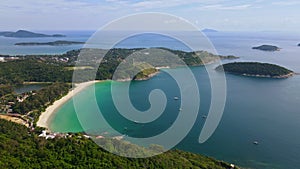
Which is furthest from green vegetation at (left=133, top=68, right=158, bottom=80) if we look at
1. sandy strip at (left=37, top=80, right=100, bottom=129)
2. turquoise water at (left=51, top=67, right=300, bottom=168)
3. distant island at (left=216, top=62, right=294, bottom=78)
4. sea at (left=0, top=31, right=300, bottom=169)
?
distant island at (left=216, top=62, right=294, bottom=78)

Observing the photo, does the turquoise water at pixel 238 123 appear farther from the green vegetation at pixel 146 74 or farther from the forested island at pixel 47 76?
the green vegetation at pixel 146 74

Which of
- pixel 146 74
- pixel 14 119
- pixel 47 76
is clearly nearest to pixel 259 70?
pixel 146 74

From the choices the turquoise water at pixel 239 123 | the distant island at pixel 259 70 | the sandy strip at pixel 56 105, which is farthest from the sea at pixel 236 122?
the distant island at pixel 259 70

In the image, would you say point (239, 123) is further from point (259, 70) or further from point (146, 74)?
point (259, 70)

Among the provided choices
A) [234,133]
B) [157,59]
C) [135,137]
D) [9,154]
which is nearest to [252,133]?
[234,133]

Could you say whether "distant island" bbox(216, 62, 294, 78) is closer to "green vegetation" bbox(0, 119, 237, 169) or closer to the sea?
the sea

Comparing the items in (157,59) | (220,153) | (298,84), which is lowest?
(220,153)

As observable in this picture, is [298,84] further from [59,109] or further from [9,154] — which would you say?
[9,154]
